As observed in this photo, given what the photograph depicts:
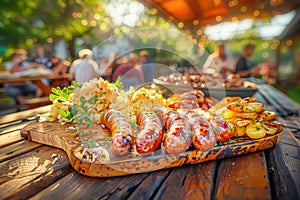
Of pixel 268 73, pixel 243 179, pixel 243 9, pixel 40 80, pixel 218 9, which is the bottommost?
pixel 243 179

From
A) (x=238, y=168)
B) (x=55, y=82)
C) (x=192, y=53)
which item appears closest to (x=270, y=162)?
(x=238, y=168)

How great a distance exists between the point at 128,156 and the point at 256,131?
2.52ft

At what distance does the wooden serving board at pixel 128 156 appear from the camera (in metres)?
0.94

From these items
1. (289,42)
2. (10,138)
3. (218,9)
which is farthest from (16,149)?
(289,42)

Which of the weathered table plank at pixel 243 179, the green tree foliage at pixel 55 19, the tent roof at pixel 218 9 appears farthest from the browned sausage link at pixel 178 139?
the green tree foliage at pixel 55 19

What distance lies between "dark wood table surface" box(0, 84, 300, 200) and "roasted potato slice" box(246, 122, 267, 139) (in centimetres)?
10

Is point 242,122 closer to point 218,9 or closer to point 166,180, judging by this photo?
point 166,180

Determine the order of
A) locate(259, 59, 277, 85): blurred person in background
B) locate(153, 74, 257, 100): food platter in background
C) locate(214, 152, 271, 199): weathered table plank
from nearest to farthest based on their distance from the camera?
locate(214, 152, 271, 199): weathered table plank, locate(153, 74, 257, 100): food platter in background, locate(259, 59, 277, 85): blurred person in background

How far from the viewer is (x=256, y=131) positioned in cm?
115

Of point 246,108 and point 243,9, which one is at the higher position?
point 243,9

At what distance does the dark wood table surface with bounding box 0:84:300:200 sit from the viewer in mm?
810

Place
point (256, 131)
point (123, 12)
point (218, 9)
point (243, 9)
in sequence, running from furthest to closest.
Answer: point (123, 12) → point (218, 9) → point (243, 9) → point (256, 131)

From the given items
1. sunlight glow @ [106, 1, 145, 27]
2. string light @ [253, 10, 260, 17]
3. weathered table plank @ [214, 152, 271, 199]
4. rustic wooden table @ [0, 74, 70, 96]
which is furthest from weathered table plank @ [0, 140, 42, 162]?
sunlight glow @ [106, 1, 145, 27]

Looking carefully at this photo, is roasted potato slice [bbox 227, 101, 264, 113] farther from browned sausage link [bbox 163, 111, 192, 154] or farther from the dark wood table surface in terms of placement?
browned sausage link [bbox 163, 111, 192, 154]
